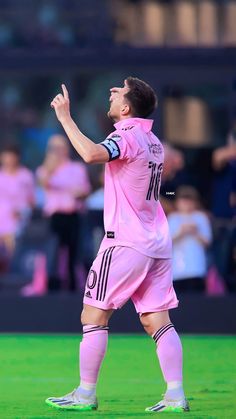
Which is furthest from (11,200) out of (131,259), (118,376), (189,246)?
(131,259)

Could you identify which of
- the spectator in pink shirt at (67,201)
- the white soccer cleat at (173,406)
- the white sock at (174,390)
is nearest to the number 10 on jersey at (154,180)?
the white sock at (174,390)

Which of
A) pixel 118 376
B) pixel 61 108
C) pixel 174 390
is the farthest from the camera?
pixel 118 376

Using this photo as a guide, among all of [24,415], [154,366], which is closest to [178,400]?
[24,415]

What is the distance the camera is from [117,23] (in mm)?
13047

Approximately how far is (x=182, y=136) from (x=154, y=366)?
3365 millimetres

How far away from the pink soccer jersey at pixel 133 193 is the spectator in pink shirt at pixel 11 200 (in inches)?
225

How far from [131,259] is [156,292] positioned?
10.0 inches

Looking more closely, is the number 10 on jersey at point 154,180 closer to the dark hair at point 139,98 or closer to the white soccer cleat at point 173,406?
the dark hair at point 139,98

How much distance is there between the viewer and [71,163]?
13.1m

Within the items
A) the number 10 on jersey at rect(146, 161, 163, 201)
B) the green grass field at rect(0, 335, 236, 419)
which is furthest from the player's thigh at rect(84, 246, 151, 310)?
the green grass field at rect(0, 335, 236, 419)

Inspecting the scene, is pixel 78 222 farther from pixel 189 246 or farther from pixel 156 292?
pixel 156 292

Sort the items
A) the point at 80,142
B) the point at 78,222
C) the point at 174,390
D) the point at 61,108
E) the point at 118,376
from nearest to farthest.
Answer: the point at 80,142, the point at 61,108, the point at 174,390, the point at 118,376, the point at 78,222

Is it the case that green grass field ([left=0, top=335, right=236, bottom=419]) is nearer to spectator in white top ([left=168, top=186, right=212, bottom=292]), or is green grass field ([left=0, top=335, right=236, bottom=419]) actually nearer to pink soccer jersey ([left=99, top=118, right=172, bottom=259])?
spectator in white top ([left=168, top=186, right=212, bottom=292])

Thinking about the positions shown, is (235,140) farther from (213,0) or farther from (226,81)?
(213,0)
